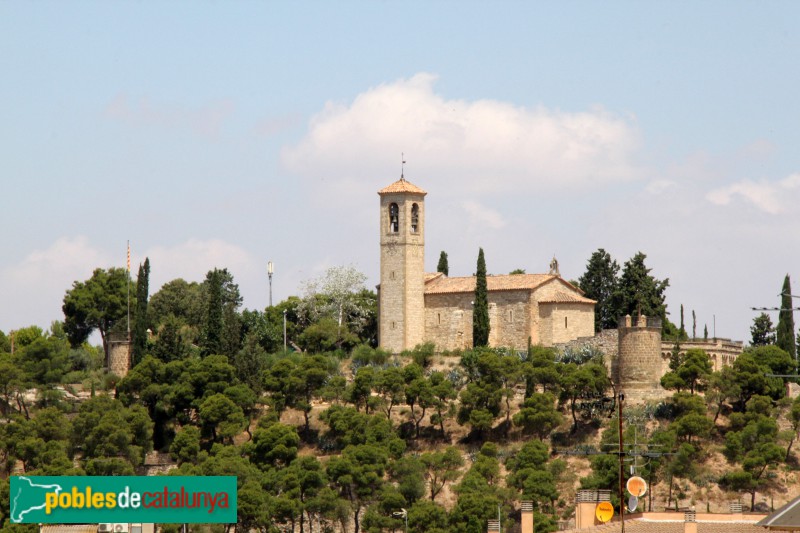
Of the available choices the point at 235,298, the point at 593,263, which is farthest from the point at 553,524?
the point at 235,298

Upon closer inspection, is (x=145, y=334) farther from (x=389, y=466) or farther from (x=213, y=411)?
(x=389, y=466)

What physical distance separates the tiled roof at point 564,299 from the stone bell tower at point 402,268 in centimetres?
678

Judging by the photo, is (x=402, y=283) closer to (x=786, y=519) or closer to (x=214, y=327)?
(x=214, y=327)

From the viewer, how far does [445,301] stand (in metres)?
95.6

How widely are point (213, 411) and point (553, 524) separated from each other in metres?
21.5

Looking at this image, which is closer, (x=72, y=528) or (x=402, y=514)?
(x=72, y=528)

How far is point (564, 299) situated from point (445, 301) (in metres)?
6.24

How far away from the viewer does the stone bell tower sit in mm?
95625

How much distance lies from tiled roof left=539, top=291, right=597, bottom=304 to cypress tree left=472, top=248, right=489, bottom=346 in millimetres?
3211

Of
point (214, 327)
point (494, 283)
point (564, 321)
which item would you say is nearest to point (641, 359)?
point (564, 321)

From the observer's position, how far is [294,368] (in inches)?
3698

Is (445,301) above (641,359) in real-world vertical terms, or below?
above

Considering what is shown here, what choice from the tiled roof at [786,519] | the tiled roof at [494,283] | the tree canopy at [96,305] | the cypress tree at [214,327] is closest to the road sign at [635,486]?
the tiled roof at [786,519]

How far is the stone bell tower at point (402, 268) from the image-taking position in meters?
95.6
